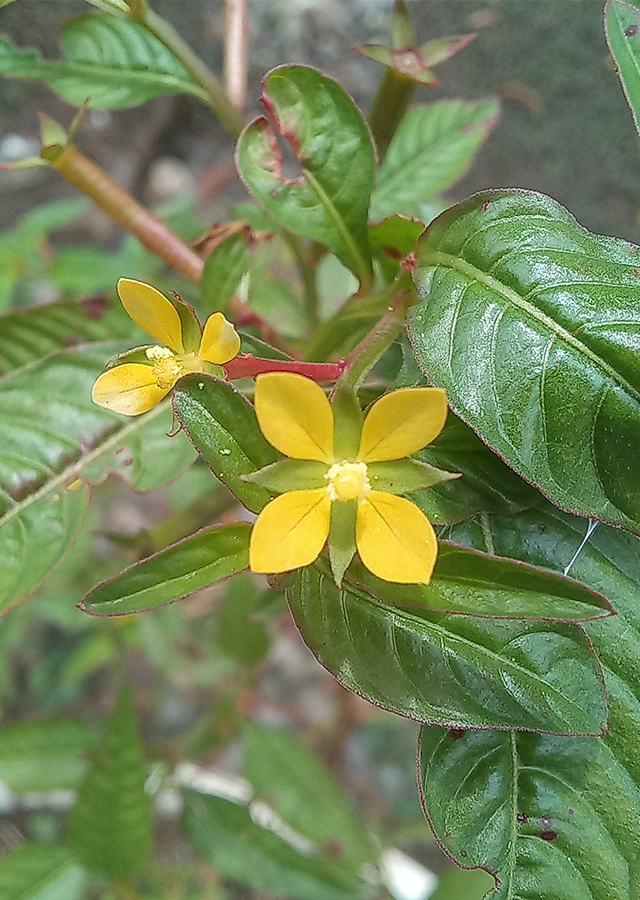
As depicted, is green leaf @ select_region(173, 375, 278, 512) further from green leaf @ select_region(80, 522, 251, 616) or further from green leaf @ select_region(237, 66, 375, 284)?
green leaf @ select_region(237, 66, 375, 284)

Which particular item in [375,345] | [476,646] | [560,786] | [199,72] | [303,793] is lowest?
[303,793]

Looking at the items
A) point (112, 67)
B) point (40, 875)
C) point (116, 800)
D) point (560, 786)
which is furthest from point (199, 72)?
point (40, 875)

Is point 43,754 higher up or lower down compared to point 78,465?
lower down

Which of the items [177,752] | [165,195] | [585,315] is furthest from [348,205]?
[165,195]

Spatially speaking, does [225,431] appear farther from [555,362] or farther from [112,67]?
[112,67]

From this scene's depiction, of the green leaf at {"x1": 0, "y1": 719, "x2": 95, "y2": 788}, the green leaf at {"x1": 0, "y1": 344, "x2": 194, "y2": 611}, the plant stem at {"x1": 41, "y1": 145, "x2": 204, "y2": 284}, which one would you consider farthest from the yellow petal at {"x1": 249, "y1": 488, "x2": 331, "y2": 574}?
the green leaf at {"x1": 0, "y1": 719, "x2": 95, "y2": 788}

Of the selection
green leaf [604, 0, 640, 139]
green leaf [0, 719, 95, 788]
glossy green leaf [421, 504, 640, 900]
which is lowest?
green leaf [0, 719, 95, 788]
